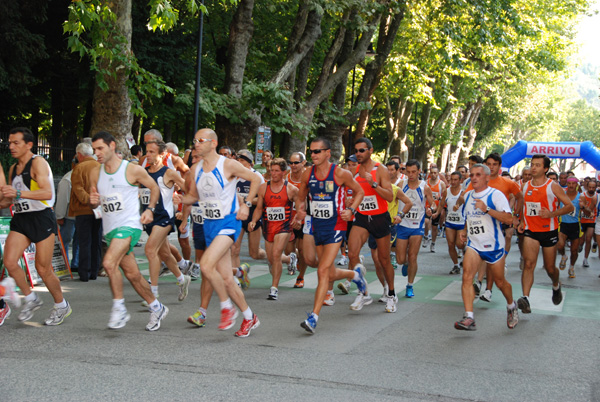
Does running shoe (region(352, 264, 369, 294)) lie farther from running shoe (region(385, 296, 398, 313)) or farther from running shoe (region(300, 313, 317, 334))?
running shoe (region(300, 313, 317, 334))

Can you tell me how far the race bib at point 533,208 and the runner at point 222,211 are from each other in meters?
3.92

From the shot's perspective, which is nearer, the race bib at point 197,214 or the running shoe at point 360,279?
the race bib at point 197,214

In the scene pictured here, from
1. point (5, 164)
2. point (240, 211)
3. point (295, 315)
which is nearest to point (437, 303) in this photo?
point (295, 315)

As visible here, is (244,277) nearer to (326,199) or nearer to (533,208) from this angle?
(326,199)

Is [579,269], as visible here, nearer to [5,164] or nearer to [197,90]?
[197,90]

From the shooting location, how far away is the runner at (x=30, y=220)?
729 cm

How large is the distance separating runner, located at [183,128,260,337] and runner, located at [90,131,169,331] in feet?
2.02

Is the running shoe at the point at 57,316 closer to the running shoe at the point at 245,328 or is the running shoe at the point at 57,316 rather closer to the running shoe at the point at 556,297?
the running shoe at the point at 245,328

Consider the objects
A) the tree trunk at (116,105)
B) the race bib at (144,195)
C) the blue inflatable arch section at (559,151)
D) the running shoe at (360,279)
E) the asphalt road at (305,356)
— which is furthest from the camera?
the blue inflatable arch section at (559,151)

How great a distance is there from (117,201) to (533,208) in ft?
17.2

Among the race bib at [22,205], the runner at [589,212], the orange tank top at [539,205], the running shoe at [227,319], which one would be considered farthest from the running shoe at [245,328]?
the runner at [589,212]

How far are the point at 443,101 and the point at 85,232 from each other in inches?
979

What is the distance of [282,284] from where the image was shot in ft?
36.1

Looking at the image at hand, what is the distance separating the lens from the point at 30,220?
7410mm
